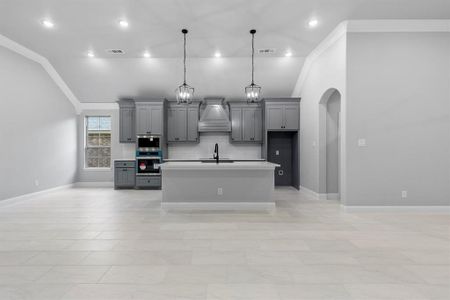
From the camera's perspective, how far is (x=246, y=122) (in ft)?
26.8

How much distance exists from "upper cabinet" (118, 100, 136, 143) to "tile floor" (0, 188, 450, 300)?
356 centimetres

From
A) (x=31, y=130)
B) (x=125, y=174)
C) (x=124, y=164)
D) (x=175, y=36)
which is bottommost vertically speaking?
(x=125, y=174)

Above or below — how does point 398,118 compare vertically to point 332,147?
above

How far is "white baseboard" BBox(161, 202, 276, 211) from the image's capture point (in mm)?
5137

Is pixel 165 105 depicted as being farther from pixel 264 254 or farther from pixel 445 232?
pixel 445 232

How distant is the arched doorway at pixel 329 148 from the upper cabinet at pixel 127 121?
5.33 m

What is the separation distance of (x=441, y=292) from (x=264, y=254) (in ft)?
5.00

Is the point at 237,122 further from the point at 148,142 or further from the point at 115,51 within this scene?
the point at 115,51

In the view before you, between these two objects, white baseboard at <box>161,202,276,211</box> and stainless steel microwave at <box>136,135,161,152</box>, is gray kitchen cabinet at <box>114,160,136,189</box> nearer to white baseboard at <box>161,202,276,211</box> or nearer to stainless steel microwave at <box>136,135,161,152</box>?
stainless steel microwave at <box>136,135,161,152</box>

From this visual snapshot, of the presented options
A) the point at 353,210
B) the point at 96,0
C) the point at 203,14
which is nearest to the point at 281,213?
the point at 353,210

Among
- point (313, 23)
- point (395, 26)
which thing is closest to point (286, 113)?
point (313, 23)

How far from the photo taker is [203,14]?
181 inches

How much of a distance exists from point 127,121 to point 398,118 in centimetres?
690

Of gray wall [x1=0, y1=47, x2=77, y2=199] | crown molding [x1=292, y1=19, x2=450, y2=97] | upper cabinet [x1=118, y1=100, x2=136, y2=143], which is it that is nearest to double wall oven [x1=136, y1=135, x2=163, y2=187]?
upper cabinet [x1=118, y1=100, x2=136, y2=143]
